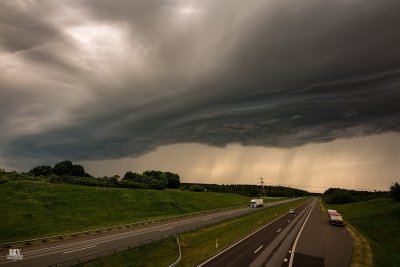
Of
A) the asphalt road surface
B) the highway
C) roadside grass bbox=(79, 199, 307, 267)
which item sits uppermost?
the asphalt road surface

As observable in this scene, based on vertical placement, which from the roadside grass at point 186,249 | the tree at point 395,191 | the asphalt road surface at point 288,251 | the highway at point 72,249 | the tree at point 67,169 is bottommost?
the highway at point 72,249

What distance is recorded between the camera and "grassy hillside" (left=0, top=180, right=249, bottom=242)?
178ft

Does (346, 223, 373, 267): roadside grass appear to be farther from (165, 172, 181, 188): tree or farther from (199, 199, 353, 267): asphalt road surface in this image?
(165, 172, 181, 188): tree

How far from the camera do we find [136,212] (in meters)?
80.4

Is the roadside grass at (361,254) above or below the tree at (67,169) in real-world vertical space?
below

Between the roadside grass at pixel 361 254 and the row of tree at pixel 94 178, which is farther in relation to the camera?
the row of tree at pixel 94 178

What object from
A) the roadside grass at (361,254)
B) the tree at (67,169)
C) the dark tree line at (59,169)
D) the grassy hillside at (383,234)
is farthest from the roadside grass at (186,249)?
the tree at (67,169)

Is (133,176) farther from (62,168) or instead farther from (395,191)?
(395,191)

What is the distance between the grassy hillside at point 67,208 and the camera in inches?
2131

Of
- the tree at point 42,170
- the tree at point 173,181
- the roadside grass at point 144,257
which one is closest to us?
the roadside grass at point 144,257

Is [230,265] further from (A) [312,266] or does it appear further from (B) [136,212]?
(B) [136,212]

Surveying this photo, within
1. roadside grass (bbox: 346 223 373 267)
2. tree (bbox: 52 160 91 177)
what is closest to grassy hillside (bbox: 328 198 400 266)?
roadside grass (bbox: 346 223 373 267)

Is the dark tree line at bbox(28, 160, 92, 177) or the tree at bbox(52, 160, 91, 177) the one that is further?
the tree at bbox(52, 160, 91, 177)

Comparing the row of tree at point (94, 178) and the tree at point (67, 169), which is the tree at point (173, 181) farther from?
the tree at point (67, 169)
